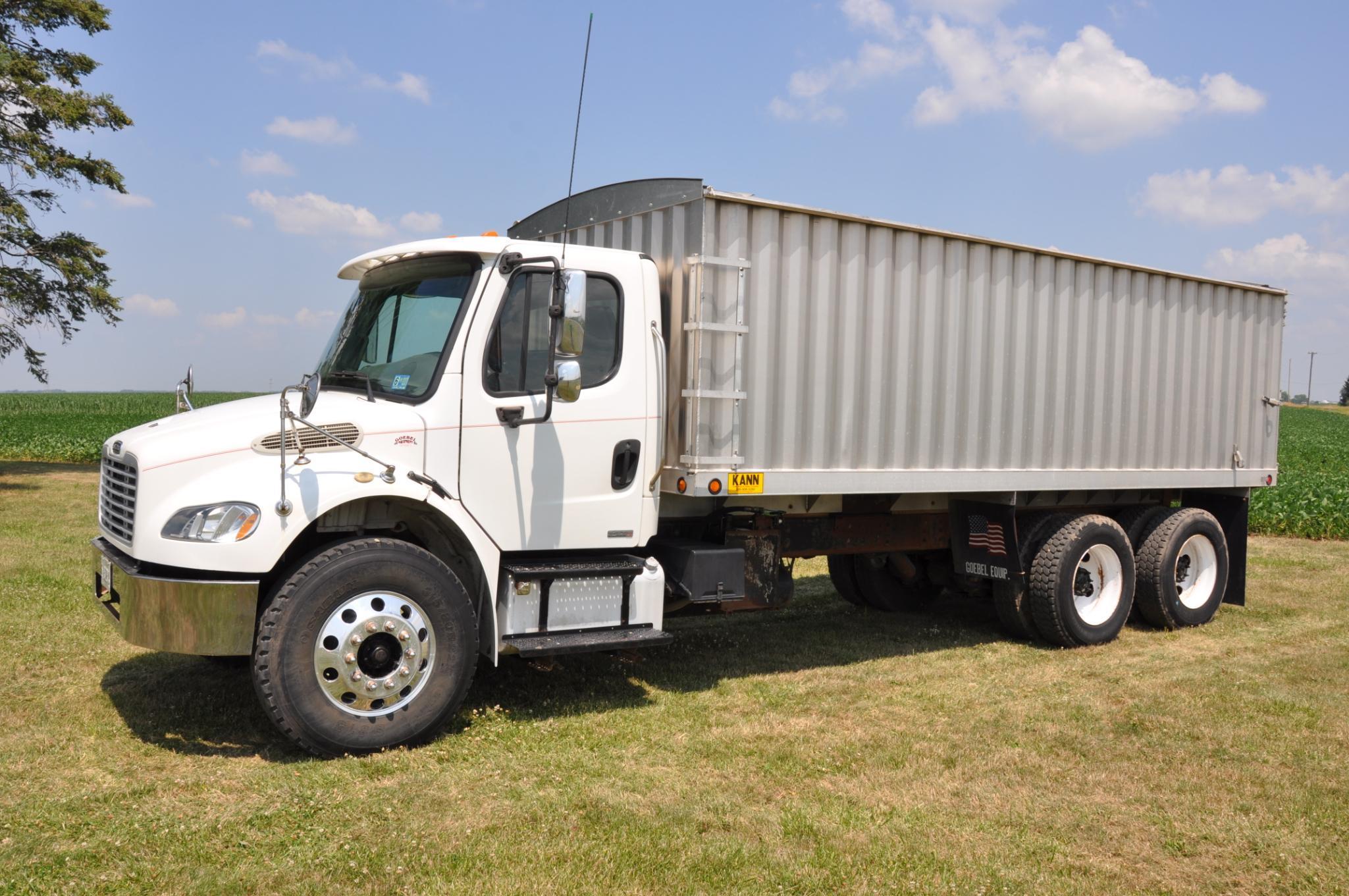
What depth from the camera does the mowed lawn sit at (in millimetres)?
4152

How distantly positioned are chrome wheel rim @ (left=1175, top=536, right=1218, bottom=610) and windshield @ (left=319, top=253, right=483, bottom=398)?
23.4 ft

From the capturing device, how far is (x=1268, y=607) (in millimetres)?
10328

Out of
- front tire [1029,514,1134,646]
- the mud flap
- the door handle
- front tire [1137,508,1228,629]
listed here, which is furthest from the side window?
front tire [1137,508,1228,629]

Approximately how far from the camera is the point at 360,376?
234 inches

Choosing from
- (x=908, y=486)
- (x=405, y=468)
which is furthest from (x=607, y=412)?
(x=908, y=486)

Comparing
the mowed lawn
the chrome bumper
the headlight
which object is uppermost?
the headlight

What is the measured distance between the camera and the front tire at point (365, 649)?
5.12m

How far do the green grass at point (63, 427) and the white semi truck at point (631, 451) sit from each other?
447 inches

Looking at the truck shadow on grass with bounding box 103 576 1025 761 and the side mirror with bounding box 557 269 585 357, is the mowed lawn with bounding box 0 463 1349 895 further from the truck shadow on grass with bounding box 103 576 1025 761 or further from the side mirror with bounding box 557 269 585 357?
the side mirror with bounding box 557 269 585 357

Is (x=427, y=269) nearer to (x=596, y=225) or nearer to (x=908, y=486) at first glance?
(x=596, y=225)

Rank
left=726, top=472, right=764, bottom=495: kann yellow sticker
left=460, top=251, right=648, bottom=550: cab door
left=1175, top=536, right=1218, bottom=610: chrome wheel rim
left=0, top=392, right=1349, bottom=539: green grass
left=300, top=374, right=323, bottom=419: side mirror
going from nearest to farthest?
left=300, top=374, right=323, bottom=419: side mirror → left=460, top=251, right=648, bottom=550: cab door → left=726, top=472, right=764, bottom=495: kann yellow sticker → left=1175, top=536, right=1218, bottom=610: chrome wheel rim → left=0, top=392, right=1349, bottom=539: green grass

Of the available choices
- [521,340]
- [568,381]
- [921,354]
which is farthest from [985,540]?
[521,340]

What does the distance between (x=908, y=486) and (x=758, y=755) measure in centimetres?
252

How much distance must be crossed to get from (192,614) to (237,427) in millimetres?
973
